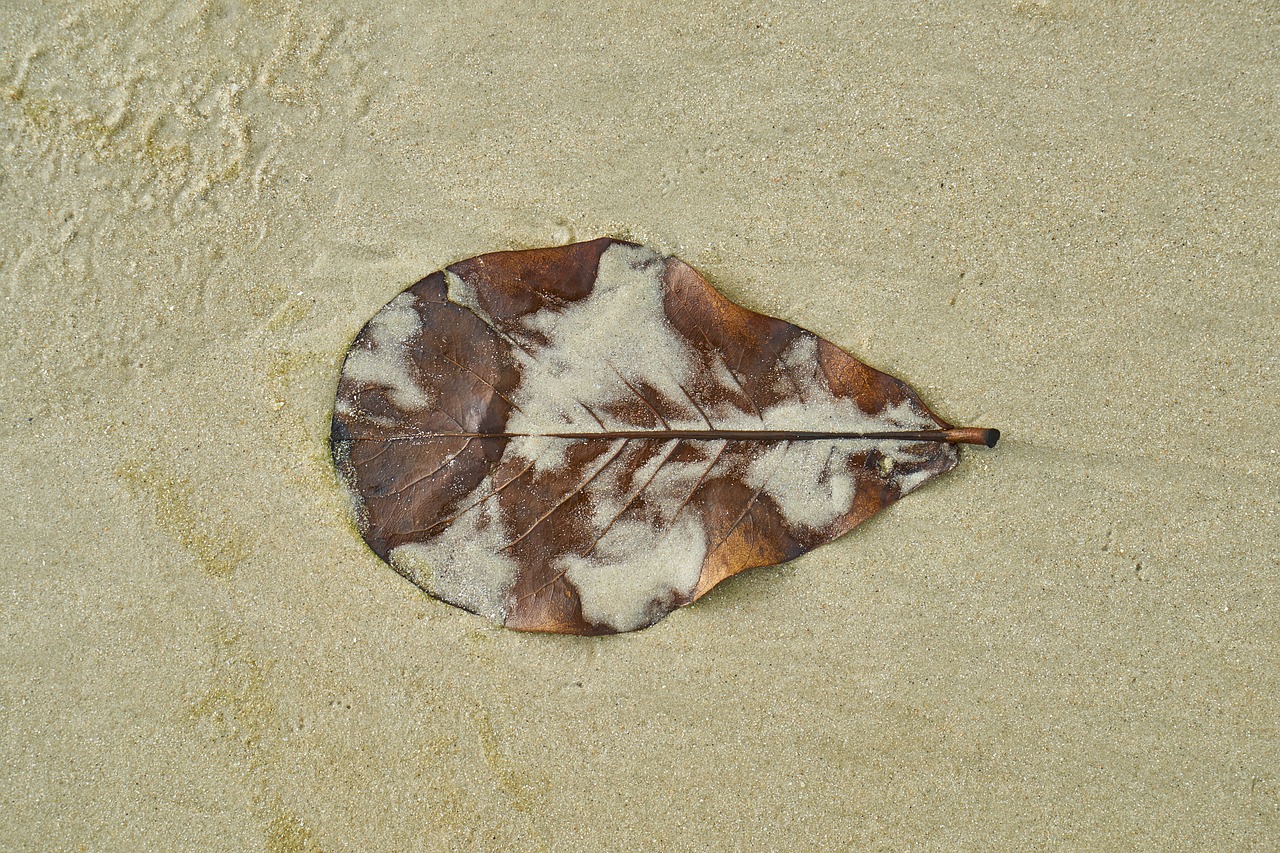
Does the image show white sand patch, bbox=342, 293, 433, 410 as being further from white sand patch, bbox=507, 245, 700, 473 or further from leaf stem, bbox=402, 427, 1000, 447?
leaf stem, bbox=402, 427, 1000, 447

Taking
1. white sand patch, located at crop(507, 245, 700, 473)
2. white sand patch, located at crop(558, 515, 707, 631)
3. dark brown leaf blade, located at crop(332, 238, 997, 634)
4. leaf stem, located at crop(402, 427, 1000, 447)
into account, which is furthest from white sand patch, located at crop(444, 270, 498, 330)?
white sand patch, located at crop(558, 515, 707, 631)

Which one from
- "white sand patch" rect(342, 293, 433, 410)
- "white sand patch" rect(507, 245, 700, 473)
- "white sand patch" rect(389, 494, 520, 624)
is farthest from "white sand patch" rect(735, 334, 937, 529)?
"white sand patch" rect(342, 293, 433, 410)

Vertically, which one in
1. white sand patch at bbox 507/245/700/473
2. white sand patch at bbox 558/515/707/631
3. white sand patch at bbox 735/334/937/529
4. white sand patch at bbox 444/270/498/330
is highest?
white sand patch at bbox 444/270/498/330

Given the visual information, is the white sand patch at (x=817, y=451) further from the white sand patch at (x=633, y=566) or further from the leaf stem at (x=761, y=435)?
the white sand patch at (x=633, y=566)

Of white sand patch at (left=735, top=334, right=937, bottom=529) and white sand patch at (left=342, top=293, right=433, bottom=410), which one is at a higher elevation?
white sand patch at (left=342, top=293, right=433, bottom=410)

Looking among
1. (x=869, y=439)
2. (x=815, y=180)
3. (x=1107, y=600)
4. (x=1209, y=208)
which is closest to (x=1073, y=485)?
(x=1107, y=600)

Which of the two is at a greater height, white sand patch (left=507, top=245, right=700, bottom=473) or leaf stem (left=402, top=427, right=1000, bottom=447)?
white sand patch (left=507, top=245, right=700, bottom=473)

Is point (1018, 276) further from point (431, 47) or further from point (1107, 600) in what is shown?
point (431, 47)

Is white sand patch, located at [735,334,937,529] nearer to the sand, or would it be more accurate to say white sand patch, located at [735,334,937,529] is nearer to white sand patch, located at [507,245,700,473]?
the sand

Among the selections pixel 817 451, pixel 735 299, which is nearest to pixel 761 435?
pixel 817 451
